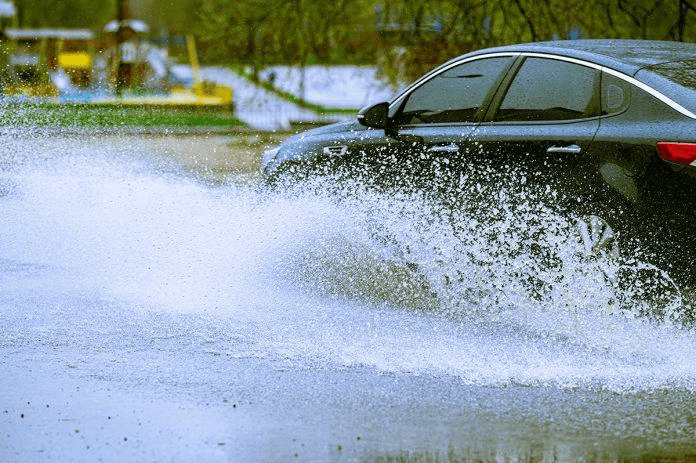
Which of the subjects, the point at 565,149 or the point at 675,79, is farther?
the point at 565,149

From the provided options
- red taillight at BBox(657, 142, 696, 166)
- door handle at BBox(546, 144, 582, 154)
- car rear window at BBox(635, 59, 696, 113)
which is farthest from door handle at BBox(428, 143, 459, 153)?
red taillight at BBox(657, 142, 696, 166)

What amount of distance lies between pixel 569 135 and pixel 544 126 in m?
0.23

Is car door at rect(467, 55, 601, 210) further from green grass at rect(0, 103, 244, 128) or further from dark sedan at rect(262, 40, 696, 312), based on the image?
green grass at rect(0, 103, 244, 128)

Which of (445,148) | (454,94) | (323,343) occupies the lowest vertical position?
(323,343)

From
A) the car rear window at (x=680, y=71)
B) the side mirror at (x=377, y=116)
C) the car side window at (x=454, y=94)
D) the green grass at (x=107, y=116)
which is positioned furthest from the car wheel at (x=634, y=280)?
the green grass at (x=107, y=116)

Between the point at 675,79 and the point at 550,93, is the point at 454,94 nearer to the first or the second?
the point at 550,93

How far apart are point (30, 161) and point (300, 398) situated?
415 inches

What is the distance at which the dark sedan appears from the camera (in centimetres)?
629

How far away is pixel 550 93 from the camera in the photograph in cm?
719

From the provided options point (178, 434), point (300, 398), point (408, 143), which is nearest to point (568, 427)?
point (300, 398)

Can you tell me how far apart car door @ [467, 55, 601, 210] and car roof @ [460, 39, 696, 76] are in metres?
0.07

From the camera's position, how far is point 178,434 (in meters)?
4.99

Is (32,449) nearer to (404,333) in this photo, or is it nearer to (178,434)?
(178,434)

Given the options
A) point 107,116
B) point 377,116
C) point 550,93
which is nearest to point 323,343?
point 550,93
